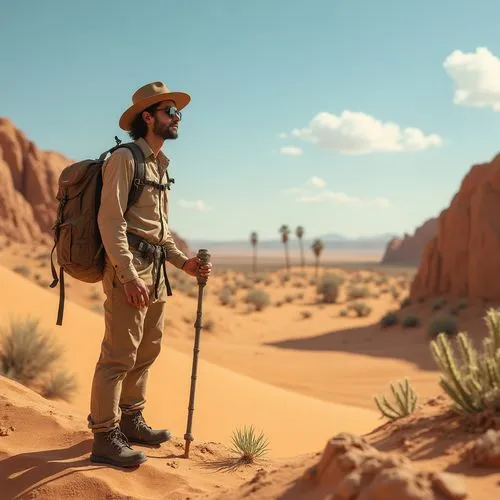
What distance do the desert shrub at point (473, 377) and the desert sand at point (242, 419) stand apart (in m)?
0.13

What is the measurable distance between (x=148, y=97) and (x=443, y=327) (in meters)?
14.2

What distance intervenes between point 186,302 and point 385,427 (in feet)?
63.2

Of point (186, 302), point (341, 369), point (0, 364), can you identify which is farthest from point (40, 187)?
point (0, 364)

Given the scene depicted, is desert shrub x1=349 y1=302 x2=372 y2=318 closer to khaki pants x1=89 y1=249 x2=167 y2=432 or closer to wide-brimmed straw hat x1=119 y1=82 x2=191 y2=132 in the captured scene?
wide-brimmed straw hat x1=119 y1=82 x2=191 y2=132

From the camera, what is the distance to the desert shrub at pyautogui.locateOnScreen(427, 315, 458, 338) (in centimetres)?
1633

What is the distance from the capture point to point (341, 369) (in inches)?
507

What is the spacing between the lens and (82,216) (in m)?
3.84

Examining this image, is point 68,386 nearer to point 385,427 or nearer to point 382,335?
point 385,427

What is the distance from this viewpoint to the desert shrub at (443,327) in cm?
1633

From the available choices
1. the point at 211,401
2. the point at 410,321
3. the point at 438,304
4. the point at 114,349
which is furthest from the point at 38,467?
the point at 438,304

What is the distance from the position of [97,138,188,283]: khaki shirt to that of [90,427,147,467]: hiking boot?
1.09 m

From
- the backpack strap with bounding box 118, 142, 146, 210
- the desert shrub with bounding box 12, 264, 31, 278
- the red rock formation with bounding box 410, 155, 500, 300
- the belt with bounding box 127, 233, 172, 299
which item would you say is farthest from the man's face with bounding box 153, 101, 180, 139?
the desert shrub with bounding box 12, 264, 31, 278

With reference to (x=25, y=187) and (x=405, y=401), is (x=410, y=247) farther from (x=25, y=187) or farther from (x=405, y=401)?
(x=405, y=401)

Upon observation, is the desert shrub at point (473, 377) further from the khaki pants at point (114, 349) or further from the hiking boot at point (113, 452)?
the hiking boot at point (113, 452)
